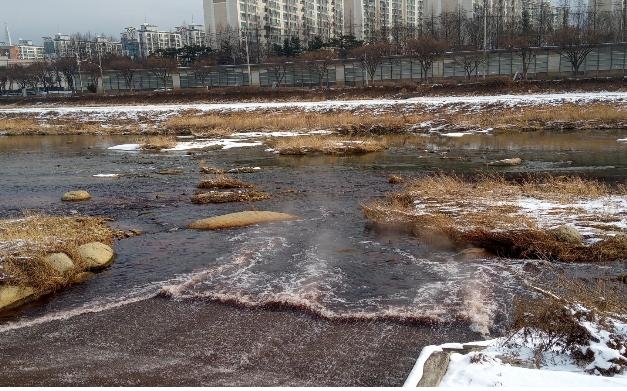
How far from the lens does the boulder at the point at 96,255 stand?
1312 centimetres

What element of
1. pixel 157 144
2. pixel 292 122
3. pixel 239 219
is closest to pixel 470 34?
pixel 292 122

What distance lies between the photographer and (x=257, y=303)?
1091 cm

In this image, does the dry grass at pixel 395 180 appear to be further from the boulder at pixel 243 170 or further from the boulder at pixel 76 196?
the boulder at pixel 76 196

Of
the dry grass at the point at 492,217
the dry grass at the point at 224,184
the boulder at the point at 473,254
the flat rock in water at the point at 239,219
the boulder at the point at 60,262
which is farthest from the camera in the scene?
the dry grass at the point at 224,184

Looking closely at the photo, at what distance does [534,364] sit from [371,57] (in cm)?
6568

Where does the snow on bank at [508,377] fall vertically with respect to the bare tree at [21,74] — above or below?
below

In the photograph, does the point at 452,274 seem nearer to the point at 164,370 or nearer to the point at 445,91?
the point at 164,370

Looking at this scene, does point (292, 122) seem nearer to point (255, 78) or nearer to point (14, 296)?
point (255, 78)

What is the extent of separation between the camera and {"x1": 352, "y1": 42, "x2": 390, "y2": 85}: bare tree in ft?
230

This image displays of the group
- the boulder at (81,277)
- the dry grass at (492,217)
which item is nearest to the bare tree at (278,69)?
the dry grass at (492,217)

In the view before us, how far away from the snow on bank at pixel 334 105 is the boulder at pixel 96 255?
134 feet

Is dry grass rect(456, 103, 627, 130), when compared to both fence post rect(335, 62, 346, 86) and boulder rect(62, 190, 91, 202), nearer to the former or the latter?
fence post rect(335, 62, 346, 86)

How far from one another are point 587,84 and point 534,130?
1738 centimetres

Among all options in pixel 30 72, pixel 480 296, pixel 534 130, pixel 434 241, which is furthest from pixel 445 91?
pixel 30 72
